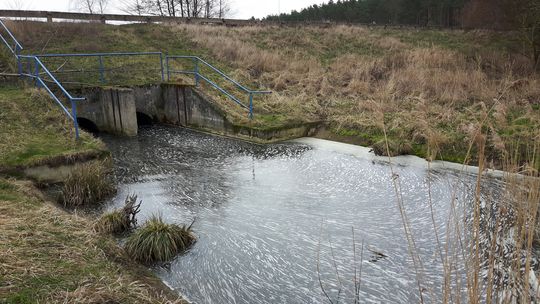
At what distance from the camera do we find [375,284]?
5.14 m

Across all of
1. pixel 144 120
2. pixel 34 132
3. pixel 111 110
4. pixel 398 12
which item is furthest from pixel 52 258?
pixel 398 12

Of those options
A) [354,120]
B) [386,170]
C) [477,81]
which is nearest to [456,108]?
[477,81]

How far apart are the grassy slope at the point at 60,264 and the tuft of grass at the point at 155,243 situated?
0.90 feet

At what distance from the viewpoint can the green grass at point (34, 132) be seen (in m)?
8.45

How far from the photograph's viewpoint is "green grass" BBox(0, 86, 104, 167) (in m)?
8.45

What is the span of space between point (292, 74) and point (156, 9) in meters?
27.1

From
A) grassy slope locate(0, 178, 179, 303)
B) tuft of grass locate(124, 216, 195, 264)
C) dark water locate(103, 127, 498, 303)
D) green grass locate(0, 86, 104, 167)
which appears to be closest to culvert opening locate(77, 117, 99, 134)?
dark water locate(103, 127, 498, 303)

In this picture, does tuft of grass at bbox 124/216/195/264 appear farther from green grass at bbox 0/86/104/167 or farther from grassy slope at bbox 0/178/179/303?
green grass at bbox 0/86/104/167

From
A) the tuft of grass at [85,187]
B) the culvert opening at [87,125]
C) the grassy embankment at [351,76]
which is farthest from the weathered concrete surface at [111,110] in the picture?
the tuft of grass at [85,187]

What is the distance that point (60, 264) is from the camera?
4.47 m

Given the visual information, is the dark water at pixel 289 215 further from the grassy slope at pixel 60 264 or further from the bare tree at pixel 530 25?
the bare tree at pixel 530 25

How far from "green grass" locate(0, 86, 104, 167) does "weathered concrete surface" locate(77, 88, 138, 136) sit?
256cm

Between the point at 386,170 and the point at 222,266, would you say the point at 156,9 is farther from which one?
the point at 222,266

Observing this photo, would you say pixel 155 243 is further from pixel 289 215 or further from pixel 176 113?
pixel 176 113
